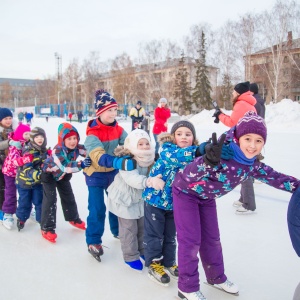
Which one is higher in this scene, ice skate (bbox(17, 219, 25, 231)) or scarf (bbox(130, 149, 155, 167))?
scarf (bbox(130, 149, 155, 167))

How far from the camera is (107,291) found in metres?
2.04

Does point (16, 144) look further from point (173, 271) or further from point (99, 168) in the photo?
point (173, 271)

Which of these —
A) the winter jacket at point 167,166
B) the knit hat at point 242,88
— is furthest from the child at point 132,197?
the knit hat at point 242,88

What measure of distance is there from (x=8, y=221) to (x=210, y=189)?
7.77ft

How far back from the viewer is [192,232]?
73.7 inches

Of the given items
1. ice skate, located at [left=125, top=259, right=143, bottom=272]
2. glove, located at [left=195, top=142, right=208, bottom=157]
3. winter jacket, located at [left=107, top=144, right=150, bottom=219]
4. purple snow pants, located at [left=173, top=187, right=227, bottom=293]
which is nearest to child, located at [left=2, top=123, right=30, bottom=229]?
winter jacket, located at [left=107, top=144, right=150, bottom=219]

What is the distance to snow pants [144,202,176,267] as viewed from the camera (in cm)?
215

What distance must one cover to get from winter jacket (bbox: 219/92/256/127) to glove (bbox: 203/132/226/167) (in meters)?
→ 1.58

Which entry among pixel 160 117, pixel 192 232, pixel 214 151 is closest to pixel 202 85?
pixel 160 117

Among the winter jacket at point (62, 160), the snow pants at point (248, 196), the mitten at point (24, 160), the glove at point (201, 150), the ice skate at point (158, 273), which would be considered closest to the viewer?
the glove at point (201, 150)

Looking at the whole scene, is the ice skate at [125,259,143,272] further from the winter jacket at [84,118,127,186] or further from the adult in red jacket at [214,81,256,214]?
the adult in red jacket at [214,81,256,214]

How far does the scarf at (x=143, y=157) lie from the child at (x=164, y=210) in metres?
0.15

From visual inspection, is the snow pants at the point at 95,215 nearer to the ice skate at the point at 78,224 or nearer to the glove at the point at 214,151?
the ice skate at the point at 78,224

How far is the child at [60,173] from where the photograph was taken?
9.00 feet
